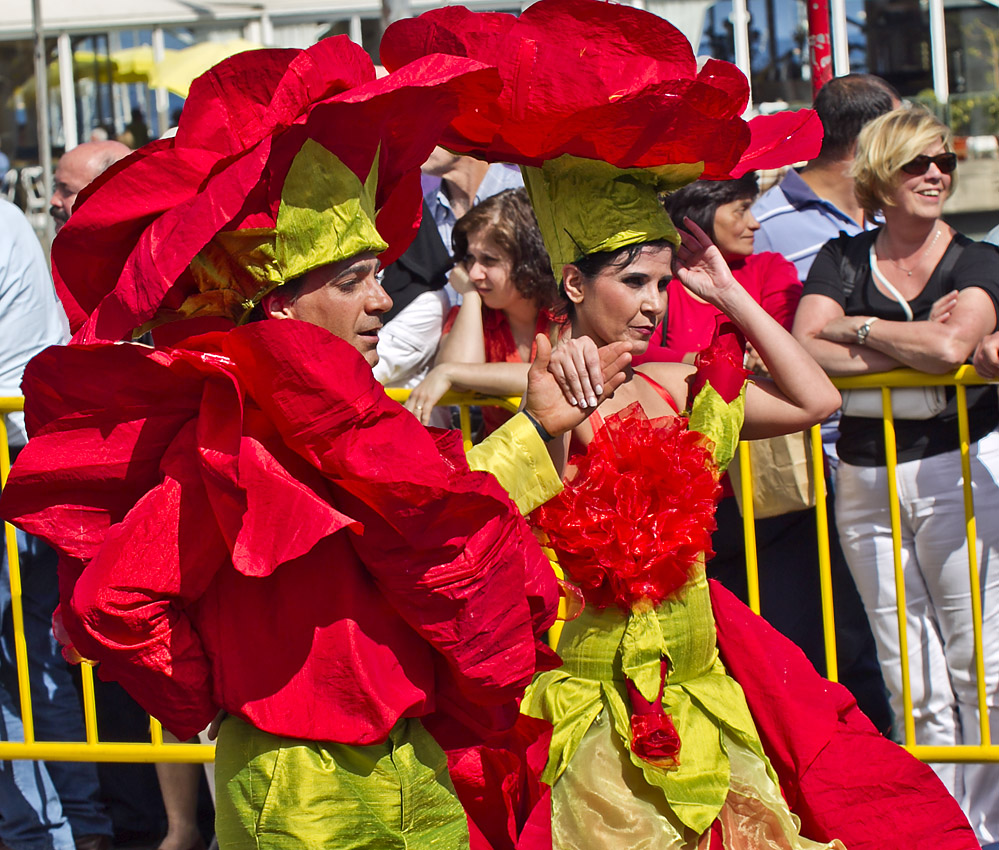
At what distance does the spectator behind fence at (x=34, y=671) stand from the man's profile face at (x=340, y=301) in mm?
2107

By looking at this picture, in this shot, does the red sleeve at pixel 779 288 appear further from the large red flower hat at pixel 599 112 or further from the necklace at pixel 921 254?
the large red flower hat at pixel 599 112

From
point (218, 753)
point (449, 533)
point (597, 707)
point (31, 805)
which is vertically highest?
point (449, 533)

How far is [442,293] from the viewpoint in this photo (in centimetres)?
409

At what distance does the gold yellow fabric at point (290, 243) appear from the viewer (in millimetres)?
1917

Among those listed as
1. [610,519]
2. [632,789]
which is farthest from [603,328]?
[632,789]

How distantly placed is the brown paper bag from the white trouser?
166 millimetres

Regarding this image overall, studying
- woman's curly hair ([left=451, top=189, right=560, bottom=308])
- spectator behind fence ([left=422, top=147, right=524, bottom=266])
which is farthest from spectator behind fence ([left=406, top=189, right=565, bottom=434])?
spectator behind fence ([left=422, top=147, right=524, bottom=266])

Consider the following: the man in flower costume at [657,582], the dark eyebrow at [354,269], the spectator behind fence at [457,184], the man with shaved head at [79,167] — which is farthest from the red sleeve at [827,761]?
the man with shaved head at [79,167]

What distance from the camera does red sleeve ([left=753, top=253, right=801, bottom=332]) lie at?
12.9 feet

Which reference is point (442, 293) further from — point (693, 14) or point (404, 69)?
point (693, 14)

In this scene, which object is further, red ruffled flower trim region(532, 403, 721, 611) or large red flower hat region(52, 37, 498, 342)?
red ruffled flower trim region(532, 403, 721, 611)

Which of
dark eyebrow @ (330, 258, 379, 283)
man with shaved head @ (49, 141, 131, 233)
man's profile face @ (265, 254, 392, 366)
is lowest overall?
man's profile face @ (265, 254, 392, 366)

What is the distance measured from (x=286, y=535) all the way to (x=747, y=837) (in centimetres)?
130

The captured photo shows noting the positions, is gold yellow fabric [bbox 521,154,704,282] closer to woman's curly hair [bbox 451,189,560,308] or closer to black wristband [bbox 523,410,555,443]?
black wristband [bbox 523,410,555,443]
